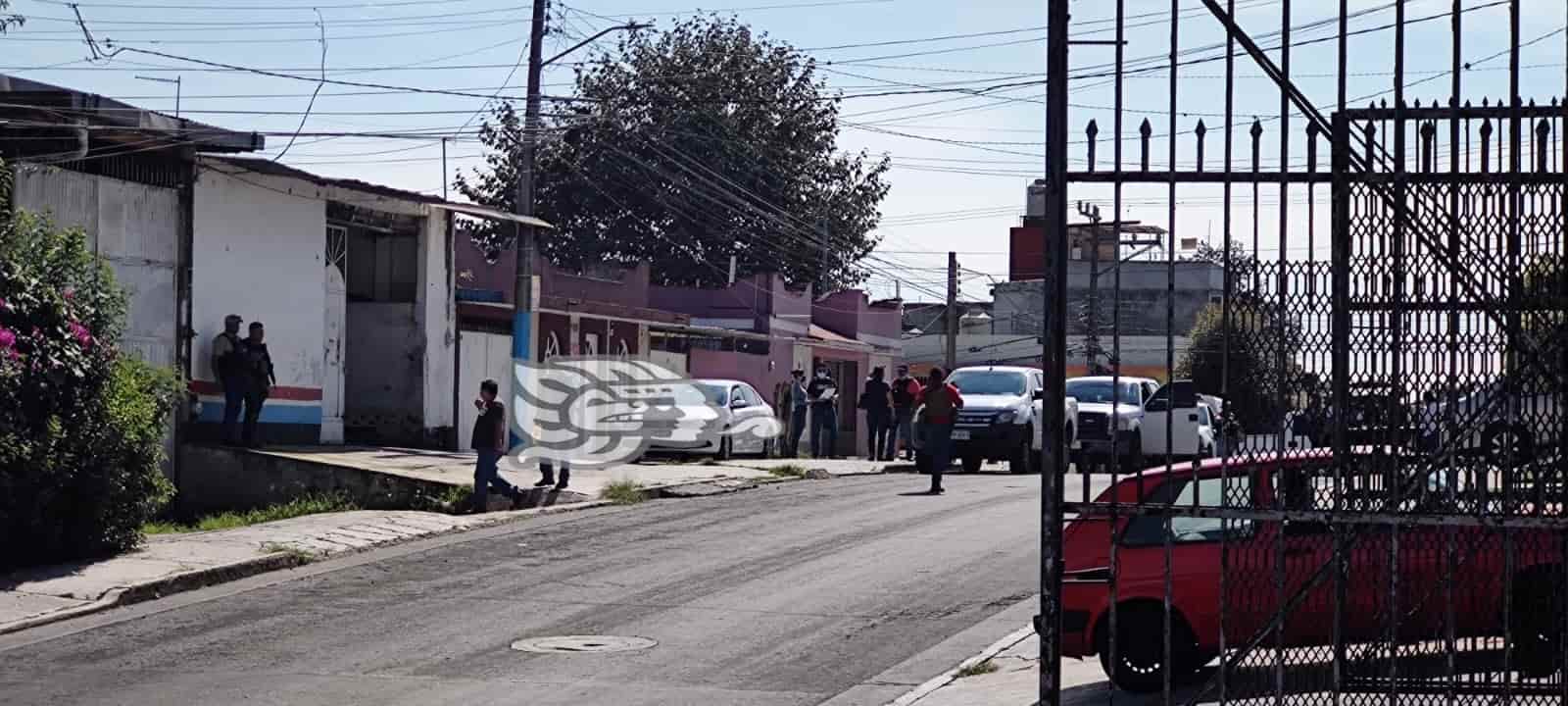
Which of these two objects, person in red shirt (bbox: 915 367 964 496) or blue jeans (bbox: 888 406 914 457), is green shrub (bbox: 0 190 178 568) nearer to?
person in red shirt (bbox: 915 367 964 496)

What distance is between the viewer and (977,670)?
1190cm

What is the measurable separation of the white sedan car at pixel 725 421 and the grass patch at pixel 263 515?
31.0 feet

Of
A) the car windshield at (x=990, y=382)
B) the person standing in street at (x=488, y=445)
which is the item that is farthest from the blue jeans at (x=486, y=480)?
the car windshield at (x=990, y=382)

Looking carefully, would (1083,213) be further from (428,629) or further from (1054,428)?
(428,629)

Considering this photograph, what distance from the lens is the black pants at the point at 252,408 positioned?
2425 cm

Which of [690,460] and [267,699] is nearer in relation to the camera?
[267,699]

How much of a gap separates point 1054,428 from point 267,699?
18.4 ft

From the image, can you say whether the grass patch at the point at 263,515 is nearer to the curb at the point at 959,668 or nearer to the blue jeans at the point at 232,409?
the blue jeans at the point at 232,409

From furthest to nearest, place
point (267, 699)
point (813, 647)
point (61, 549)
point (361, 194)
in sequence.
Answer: point (361, 194) → point (61, 549) → point (813, 647) → point (267, 699)

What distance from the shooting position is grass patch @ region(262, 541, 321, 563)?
17.5 meters

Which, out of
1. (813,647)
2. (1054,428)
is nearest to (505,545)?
(813,647)

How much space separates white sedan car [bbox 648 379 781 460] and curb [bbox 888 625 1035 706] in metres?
18.2

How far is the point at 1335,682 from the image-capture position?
7254 mm

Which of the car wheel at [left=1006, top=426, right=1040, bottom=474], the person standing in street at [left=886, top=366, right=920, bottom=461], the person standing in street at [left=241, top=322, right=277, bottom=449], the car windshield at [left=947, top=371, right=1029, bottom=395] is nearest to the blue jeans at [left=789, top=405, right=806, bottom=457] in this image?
the person standing in street at [left=886, top=366, right=920, bottom=461]
